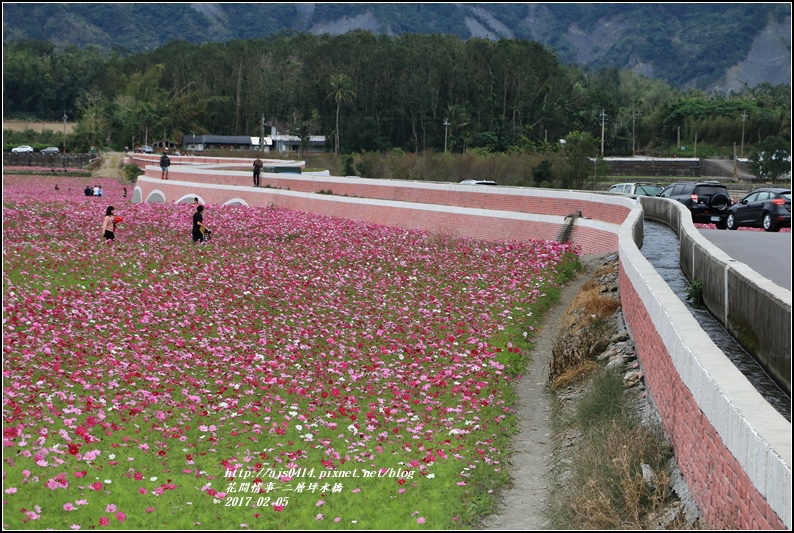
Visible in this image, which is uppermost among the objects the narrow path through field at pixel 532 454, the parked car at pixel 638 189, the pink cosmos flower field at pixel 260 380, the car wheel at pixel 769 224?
the parked car at pixel 638 189

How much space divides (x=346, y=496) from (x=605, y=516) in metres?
2.97

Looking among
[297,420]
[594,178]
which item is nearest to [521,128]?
[594,178]

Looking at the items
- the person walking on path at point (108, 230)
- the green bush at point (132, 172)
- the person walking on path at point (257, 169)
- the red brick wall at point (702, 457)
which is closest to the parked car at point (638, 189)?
the person walking on path at point (257, 169)

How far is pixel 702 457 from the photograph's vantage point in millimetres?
8234

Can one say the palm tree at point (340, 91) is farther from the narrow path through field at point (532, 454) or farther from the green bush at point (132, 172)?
the narrow path through field at point (532, 454)

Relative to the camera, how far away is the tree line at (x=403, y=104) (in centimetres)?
11400

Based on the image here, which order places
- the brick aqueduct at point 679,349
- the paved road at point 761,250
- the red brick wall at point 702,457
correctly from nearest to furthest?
the brick aqueduct at point 679,349, the red brick wall at point 702,457, the paved road at point 761,250

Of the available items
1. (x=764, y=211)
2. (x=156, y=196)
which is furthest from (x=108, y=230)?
(x=156, y=196)

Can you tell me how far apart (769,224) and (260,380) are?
2063 cm

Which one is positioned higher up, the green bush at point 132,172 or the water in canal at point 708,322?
the green bush at point 132,172

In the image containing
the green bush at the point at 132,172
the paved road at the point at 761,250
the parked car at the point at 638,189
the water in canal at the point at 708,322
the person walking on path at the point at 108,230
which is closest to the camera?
the water in canal at the point at 708,322

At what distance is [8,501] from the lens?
10.0 metres

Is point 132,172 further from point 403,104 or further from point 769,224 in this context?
point 769,224

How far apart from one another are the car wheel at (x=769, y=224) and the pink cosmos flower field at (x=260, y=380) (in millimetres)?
7353
